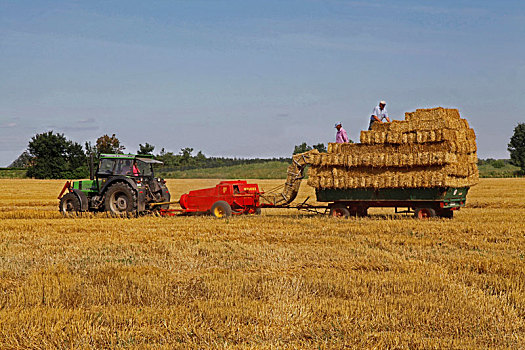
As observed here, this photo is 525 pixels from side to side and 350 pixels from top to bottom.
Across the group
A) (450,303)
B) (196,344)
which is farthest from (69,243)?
(450,303)

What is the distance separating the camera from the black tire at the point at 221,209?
52.0 ft

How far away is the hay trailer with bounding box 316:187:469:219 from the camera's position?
1446 cm

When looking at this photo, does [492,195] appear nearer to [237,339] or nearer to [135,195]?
[135,195]

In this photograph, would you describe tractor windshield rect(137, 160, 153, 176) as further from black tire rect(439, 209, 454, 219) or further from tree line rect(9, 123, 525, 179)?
tree line rect(9, 123, 525, 179)

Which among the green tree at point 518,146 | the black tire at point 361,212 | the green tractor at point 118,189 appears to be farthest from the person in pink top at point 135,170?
the green tree at point 518,146

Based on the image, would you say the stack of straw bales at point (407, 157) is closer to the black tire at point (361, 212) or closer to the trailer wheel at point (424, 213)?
the trailer wheel at point (424, 213)

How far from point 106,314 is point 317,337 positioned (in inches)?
84.2

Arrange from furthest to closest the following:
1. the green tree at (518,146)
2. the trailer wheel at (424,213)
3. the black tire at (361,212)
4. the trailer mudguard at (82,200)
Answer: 1. the green tree at (518,146)
2. the trailer mudguard at (82,200)
3. the black tire at (361,212)
4. the trailer wheel at (424,213)

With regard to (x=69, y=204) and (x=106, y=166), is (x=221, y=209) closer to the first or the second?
(x=106, y=166)

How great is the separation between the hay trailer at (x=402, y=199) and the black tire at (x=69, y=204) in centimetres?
736

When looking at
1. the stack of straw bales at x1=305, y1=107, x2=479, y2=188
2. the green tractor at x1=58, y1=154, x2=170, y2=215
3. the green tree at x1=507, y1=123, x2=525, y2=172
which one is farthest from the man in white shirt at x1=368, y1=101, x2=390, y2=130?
the green tree at x1=507, y1=123, x2=525, y2=172

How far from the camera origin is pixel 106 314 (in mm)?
5465

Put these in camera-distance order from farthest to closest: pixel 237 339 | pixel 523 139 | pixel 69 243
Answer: pixel 523 139 < pixel 69 243 < pixel 237 339

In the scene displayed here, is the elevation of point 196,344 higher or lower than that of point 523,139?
lower
